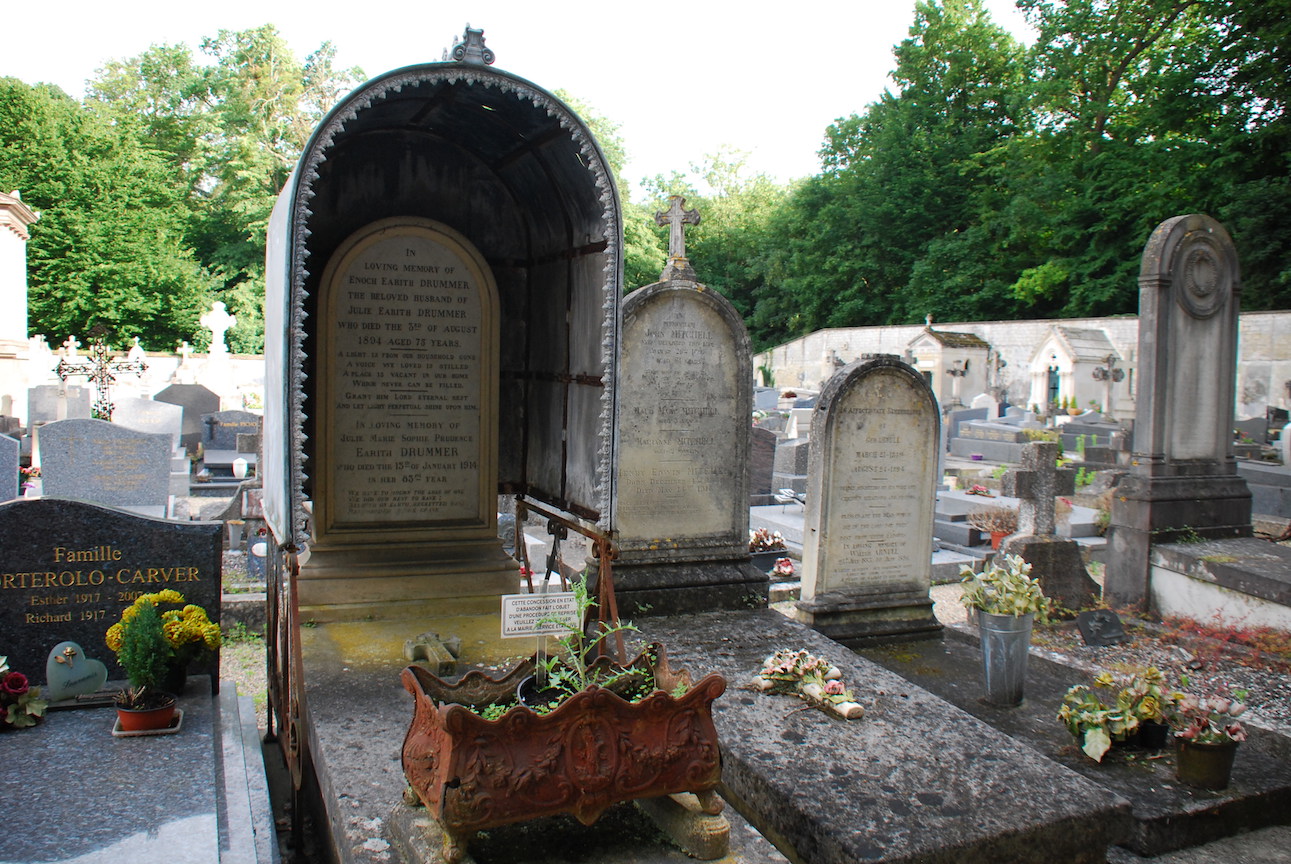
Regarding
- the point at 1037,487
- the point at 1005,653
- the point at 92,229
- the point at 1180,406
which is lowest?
the point at 1005,653

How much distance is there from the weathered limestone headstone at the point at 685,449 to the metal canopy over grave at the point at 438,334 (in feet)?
2.79

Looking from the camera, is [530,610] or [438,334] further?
[438,334]

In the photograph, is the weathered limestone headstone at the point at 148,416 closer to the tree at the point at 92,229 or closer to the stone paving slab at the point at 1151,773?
the stone paving slab at the point at 1151,773

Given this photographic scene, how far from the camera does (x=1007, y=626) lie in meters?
4.95

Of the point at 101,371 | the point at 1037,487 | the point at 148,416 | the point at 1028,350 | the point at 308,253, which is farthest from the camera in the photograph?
the point at 1028,350

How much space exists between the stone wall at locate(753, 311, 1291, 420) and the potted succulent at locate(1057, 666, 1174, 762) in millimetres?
10681

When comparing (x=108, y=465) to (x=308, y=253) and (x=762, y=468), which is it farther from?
(x=762, y=468)

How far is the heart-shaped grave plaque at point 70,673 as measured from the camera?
12.9ft

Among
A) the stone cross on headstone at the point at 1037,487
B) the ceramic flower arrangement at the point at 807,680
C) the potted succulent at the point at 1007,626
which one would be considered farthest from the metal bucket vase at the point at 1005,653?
the stone cross on headstone at the point at 1037,487

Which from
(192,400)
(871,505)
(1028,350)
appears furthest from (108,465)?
(1028,350)

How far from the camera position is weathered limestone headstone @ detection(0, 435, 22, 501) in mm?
8672

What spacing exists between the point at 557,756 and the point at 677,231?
5262mm

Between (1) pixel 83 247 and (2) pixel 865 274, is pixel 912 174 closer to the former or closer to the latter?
(2) pixel 865 274

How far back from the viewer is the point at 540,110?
4.30 m
